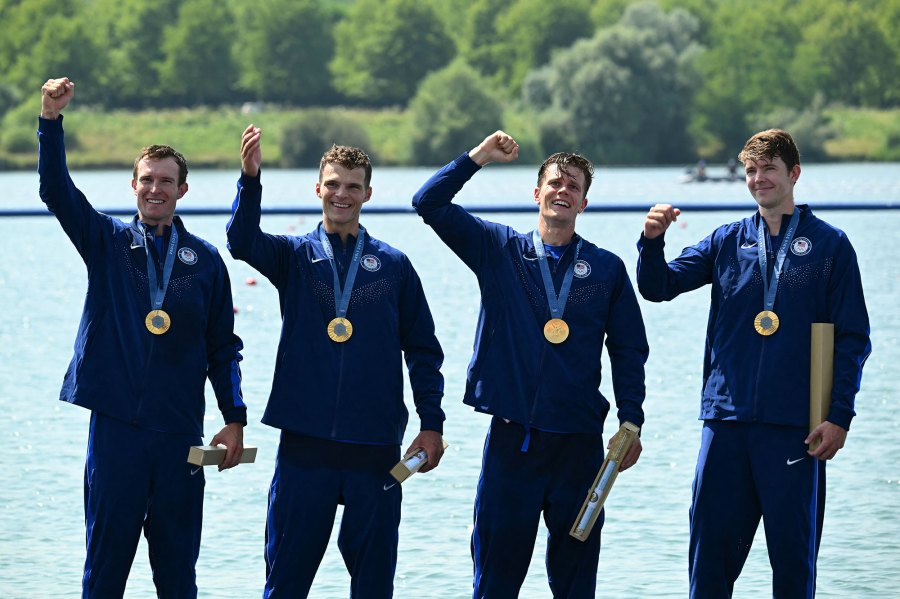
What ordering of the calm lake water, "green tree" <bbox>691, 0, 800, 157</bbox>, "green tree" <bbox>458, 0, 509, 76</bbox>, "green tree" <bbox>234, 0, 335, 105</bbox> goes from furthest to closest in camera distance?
1. "green tree" <bbox>234, 0, 335, 105</bbox>
2. "green tree" <bbox>458, 0, 509, 76</bbox>
3. "green tree" <bbox>691, 0, 800, 157</bbox>
4. the calm lake water

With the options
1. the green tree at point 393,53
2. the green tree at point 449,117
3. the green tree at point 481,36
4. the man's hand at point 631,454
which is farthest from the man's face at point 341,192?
the green tree at point 481,36

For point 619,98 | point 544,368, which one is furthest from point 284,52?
point 544,368

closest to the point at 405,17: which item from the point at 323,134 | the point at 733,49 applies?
the point at 733,49

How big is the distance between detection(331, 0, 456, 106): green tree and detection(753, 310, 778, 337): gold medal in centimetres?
11807

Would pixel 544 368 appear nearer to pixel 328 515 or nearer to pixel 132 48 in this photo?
pixel 328 515

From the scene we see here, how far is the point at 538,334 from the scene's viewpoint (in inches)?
243

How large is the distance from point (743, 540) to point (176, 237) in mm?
2505

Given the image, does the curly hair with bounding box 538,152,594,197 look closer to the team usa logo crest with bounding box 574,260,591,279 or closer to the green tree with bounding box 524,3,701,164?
the team usa logo crest with bounding box 574,260,591,279

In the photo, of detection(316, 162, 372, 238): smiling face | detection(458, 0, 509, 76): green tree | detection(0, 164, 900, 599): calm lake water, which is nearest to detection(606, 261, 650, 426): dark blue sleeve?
detection(316, 162, 372, 238): smiling face

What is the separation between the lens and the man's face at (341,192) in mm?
6105

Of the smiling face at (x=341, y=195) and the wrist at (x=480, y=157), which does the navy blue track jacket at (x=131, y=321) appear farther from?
the wrist at (x=480, y=157)

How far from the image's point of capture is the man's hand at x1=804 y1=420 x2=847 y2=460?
6.05 meters

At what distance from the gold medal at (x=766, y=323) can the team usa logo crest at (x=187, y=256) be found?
2194 millimetres

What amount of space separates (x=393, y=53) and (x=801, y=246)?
392ft
